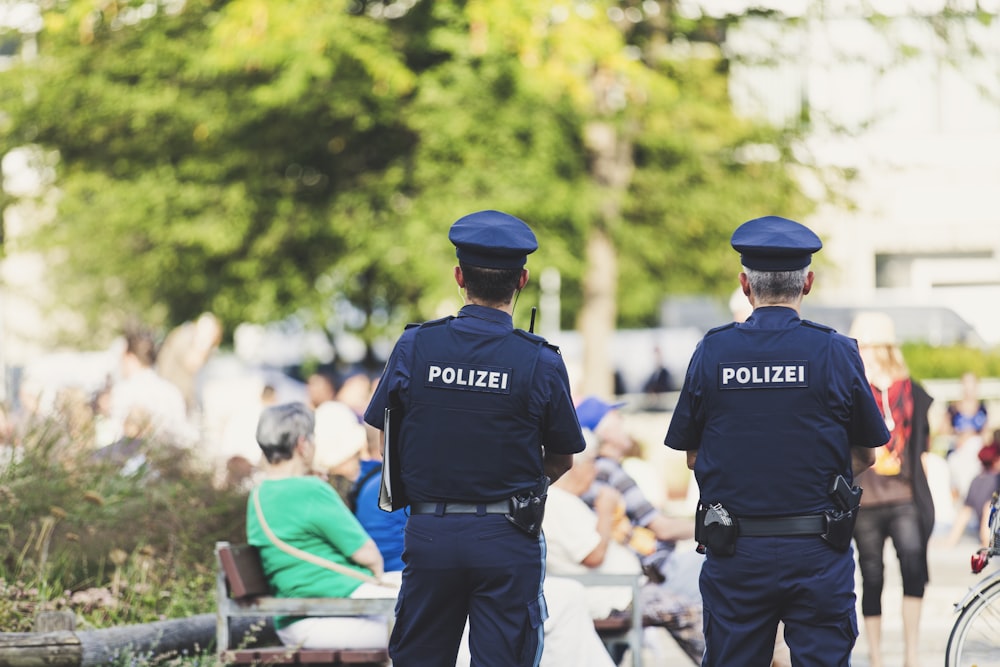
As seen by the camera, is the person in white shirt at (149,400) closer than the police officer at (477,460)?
No

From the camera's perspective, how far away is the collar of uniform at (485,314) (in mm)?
4824

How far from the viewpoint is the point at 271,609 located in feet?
21.3

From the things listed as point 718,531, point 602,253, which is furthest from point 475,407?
point 602,253

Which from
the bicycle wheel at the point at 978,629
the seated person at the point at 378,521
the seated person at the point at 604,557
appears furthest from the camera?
the seated person at the point at 378,521

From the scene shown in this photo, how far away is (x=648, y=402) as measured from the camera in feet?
95.7

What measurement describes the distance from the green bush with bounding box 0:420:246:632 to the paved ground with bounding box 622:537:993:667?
2.42m

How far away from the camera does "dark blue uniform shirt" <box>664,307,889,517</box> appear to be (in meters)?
4.70

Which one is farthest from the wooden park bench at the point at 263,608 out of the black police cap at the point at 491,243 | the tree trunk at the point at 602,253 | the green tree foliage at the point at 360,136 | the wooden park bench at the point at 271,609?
the tree trunk at the point at 602,253

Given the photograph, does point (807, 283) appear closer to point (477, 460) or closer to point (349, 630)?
point (477, 460)

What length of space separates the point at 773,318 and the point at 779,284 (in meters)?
0.11

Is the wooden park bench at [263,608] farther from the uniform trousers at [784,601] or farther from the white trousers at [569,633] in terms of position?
the uniform trousers at [784,601]

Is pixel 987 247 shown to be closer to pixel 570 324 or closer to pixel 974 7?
pixel 570 324

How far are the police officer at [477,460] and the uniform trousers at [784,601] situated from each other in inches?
22.1

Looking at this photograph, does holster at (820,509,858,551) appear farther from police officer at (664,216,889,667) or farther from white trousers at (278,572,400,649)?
white trousers at (278,572,400,649)
